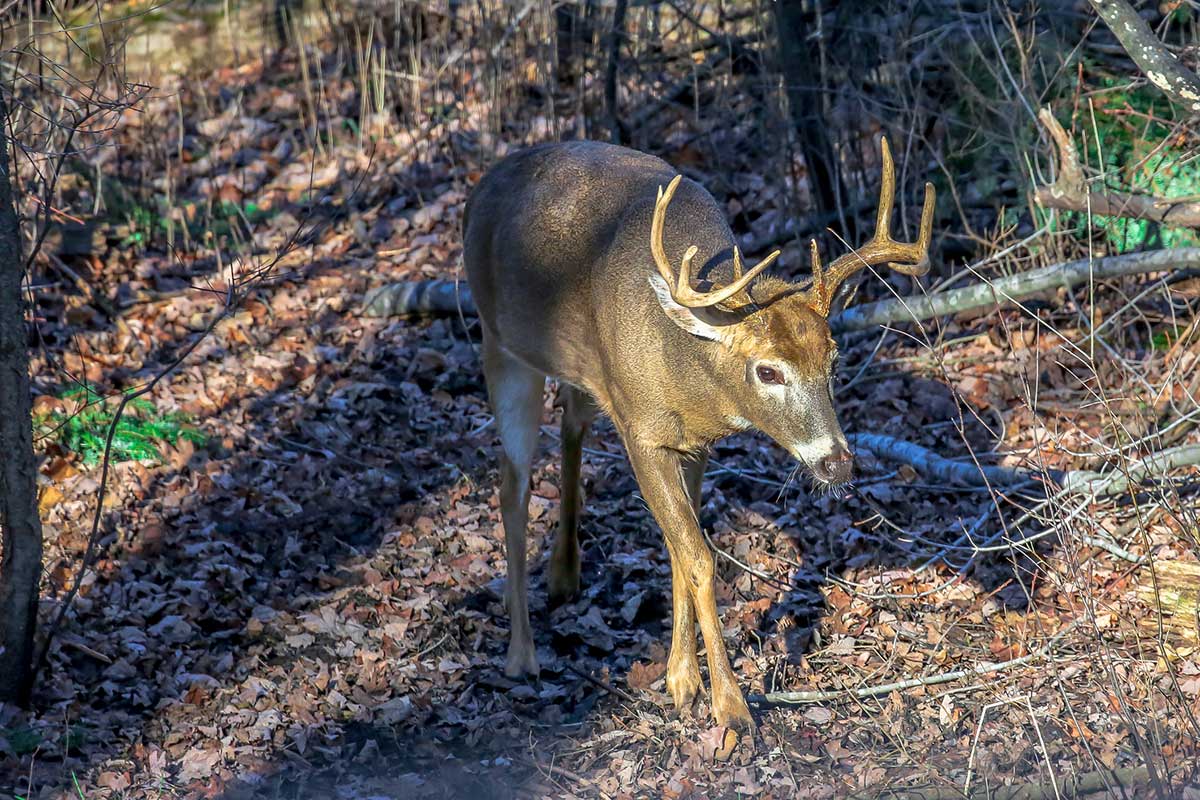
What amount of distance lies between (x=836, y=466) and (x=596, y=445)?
3654 mm

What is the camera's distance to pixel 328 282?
11.0 m

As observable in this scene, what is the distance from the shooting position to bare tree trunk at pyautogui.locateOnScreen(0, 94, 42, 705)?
19.0 ft

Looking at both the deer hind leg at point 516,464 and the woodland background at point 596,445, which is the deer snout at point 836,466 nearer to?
the woodland background at point 596,445

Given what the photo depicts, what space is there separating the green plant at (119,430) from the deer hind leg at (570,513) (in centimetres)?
271

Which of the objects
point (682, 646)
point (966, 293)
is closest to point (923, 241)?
point (682, 646)

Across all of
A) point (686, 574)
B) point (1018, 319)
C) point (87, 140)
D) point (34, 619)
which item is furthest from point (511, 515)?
point (87, 140)

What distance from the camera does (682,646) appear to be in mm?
6125

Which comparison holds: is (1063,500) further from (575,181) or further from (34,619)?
(34,619)

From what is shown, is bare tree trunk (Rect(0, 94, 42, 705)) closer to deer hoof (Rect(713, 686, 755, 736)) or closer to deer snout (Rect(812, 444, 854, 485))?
deer hoof (Rect(713, 686, 755, 736))

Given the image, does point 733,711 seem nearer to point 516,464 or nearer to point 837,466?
point 837,466

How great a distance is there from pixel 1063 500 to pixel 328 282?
20.8 feet

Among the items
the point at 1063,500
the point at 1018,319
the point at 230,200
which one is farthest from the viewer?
the point at 230,200

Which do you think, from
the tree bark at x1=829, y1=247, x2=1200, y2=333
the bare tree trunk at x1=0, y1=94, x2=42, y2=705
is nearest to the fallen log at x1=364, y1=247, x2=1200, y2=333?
the tree bark at x1=829, y1=247, x2=1200, y2=333

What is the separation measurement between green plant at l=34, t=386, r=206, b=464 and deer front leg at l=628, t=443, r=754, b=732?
12.2ft
